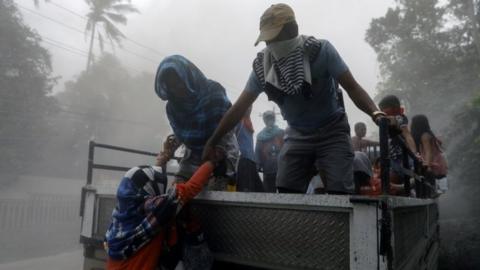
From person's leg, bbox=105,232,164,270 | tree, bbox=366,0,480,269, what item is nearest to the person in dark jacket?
person's leg, bbox=105,232,164,270

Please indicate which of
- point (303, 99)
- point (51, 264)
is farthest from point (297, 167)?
point (51, 264)

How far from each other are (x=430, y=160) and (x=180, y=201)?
11.4ft

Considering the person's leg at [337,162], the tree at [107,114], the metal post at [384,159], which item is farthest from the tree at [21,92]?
the metal post at [384,159]

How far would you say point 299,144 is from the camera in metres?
2.53

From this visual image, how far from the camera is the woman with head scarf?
2.77m

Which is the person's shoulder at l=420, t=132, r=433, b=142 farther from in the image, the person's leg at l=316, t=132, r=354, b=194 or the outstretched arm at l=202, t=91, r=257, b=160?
the outstretched arm at l=202, t=91, r=257, b=160

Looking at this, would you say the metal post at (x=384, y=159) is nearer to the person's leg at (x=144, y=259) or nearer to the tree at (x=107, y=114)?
the person's leg at (x=144, y=259)

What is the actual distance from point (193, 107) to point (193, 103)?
30 mm

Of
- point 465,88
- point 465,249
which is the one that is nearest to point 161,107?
point 465,88

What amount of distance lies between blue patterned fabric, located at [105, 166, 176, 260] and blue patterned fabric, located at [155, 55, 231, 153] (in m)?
0.70

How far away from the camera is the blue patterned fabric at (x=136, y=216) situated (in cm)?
207

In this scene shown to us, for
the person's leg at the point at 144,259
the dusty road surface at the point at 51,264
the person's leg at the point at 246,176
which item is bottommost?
the dusty road surface at the point at 51,264

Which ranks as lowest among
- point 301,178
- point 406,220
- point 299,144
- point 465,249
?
point 465,249

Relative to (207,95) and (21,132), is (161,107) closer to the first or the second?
(21,132)
